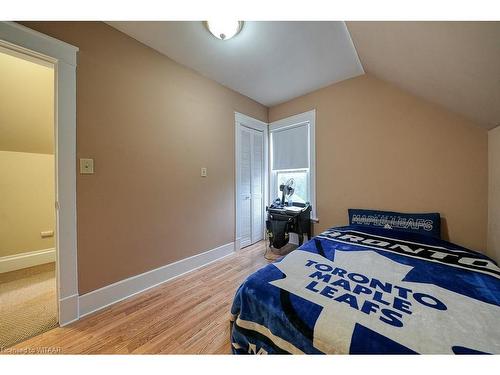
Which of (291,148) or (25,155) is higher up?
(291,148)

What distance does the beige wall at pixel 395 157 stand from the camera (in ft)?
5.88

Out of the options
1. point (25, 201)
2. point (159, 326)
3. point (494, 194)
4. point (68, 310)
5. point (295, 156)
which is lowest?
point (159, 326)

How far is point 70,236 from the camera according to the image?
1454mm

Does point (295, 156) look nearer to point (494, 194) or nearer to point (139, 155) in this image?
point (494, 194)

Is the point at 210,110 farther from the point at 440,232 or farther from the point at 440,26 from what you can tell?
the point at 440,232

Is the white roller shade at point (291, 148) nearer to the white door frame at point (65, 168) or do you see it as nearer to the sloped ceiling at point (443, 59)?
the sloped ceiling at point (443, 59)

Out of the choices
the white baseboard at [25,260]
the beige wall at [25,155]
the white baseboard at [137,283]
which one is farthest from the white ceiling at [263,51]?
the white baseboard at [25,260]

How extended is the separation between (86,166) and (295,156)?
2.74 m

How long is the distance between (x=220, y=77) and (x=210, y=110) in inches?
18.3

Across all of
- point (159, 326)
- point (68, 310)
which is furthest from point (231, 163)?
point (68, 310)

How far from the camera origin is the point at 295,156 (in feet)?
10.3

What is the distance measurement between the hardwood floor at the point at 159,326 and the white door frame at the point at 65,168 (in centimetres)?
20

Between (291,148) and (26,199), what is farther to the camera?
(291,148)
